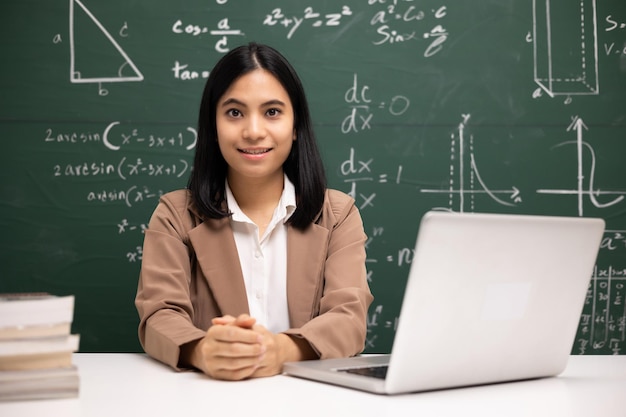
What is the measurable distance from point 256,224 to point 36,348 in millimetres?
996

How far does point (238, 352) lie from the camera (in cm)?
132

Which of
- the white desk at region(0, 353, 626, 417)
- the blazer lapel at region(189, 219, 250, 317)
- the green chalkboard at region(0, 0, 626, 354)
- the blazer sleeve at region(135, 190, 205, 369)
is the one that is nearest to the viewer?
the white desk at region(0, 353, 626, 417)

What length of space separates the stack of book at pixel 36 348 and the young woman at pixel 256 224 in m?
0.57

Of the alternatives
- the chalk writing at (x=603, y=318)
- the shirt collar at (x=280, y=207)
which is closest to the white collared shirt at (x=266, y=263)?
the shirt collar at (x=280, y=207)

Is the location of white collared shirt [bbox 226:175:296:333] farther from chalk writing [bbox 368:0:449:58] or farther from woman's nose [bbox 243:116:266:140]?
chalk writing [bbox 368:0:449:58]

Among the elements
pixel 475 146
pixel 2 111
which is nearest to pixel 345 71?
pixel 475 146

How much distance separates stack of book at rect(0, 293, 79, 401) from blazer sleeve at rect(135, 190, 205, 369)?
0.34 metres

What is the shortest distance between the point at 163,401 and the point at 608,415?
2.10 feet

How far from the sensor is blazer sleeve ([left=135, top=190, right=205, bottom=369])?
5.02 ft

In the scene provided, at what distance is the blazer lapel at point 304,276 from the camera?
6.34ft

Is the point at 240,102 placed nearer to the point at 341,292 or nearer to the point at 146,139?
the point at 341,292

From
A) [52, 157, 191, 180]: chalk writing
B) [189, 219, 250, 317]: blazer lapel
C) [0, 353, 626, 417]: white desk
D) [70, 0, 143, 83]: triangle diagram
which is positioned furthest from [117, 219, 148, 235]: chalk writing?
[0, 353, 626, 417]: white desk

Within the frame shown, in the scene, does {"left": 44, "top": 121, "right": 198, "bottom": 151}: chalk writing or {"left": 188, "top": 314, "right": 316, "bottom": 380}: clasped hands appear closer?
{"left": 188, "top": 314, "right": 316, "bottom": 380}: clasped hands

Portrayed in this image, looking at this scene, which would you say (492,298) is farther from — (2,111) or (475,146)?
(2,111)
